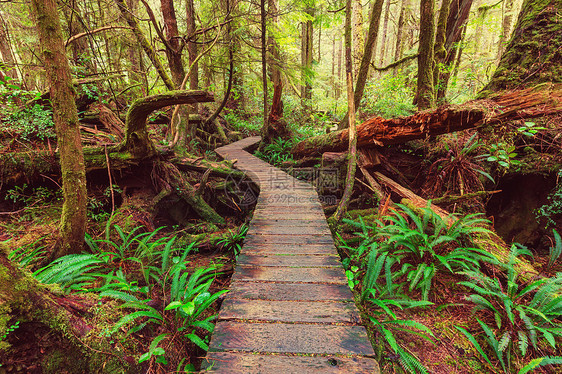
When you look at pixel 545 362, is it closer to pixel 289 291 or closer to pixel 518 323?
pixel 518 323

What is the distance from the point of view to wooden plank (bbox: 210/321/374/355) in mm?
1912

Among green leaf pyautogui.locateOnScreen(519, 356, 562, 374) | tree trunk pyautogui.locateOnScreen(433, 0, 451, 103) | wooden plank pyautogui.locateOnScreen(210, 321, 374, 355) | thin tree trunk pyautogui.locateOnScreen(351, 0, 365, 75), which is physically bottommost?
green leaf pyautogui.locateOnScreen(519, 356, 562, 374)

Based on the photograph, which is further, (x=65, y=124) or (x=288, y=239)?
(x=288, y=239)

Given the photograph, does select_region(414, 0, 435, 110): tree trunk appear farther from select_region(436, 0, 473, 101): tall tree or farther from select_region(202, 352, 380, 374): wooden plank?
select_region(202, 352, 380, 374): wooden plank

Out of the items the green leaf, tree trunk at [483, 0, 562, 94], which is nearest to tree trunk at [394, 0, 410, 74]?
tree trunk at [483, 0, 562, 94]

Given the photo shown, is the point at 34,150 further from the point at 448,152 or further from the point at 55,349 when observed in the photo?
the point at 448,152

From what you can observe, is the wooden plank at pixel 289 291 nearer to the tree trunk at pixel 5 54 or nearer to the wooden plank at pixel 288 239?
the wooden plank at pixel 288 239

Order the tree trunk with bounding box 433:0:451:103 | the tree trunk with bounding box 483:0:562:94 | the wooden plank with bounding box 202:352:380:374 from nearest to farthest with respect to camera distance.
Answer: the wooden plank with bounding box 202:352:380:374, the tree trunk with bounding box 483:0:562:94, the tree trunk with bounding box 433:0:451:103

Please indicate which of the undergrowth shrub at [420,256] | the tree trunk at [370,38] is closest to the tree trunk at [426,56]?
the tree trunk at [370,38]

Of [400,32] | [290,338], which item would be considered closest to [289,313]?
[290,338]

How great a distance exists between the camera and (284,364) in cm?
179

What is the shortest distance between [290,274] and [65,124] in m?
3.35

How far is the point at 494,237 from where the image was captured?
345 cm

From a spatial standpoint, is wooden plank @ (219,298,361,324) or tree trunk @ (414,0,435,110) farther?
tree trunk @ (414,0,435,110)
